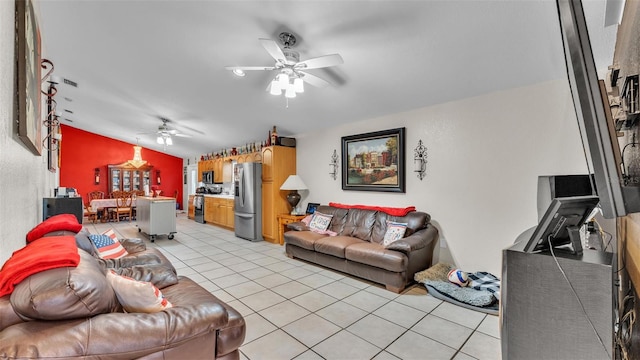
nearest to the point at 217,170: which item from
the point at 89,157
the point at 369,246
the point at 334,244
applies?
the point at 89,157

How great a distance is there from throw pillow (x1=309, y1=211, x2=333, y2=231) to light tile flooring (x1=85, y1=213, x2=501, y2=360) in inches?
25.5

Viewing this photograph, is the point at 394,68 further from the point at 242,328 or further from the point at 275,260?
the point at 275,260

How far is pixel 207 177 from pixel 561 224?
8.83 metres

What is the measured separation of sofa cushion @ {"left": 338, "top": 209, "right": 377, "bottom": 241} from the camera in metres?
4.17

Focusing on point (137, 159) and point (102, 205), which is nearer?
point (102, 205)

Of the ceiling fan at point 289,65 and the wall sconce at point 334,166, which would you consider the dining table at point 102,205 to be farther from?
the ceiling fan at point 289,65

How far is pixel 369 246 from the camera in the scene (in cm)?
359

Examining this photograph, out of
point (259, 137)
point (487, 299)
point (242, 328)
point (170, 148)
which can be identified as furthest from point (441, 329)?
point (170, 148)

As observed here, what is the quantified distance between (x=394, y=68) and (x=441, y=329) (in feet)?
8.68

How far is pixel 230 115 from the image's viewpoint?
5.26 metres

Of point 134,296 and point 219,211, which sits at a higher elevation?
point 134,296

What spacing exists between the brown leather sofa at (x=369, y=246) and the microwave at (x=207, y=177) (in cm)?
472

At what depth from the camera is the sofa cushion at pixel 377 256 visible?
3139 millimetres

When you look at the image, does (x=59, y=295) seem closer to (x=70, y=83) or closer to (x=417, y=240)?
(x=417, y=240)
